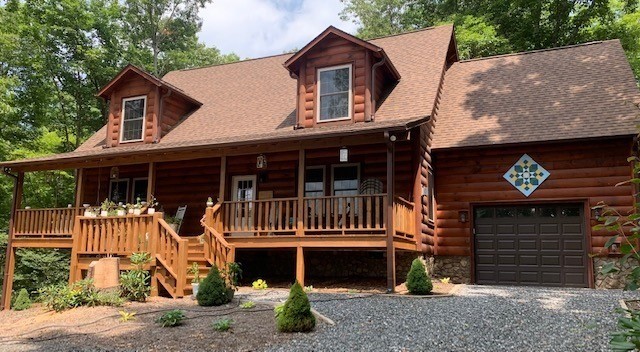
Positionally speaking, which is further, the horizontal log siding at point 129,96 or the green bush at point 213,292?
the horizontal log siding at point 129,96

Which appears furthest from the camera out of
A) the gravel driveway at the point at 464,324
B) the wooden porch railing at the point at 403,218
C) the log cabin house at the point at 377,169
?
the log cabin house at the point at 377,169

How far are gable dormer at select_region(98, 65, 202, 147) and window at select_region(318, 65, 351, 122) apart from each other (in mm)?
5127

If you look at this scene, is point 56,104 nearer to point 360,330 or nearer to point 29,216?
point 29,216

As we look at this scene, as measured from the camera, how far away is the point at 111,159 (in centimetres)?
1363

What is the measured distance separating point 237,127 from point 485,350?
10578mm

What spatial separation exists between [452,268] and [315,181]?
13.9 ft

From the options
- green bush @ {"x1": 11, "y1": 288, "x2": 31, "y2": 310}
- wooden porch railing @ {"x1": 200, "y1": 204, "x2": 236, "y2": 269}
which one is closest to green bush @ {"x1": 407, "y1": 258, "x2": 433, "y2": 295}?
wooden porch railing @ {"x1": 200, "y1": 204, "x2": 236, "y2": 269}

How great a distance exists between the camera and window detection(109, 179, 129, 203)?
53.3 ft

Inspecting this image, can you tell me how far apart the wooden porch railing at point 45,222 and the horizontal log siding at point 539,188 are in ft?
31.9

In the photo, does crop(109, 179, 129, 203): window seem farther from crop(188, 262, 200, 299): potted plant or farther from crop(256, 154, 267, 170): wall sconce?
crop(188, 262, 200, 299): potted plant

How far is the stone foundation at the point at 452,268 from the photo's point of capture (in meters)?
12.9

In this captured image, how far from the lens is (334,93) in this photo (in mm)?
13289

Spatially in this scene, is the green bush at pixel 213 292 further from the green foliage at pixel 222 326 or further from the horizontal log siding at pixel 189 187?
the horizontal log siding at pixel 189 187

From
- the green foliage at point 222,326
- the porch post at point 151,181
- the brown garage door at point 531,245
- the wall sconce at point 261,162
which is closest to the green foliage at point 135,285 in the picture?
the porch post at point 151,181
